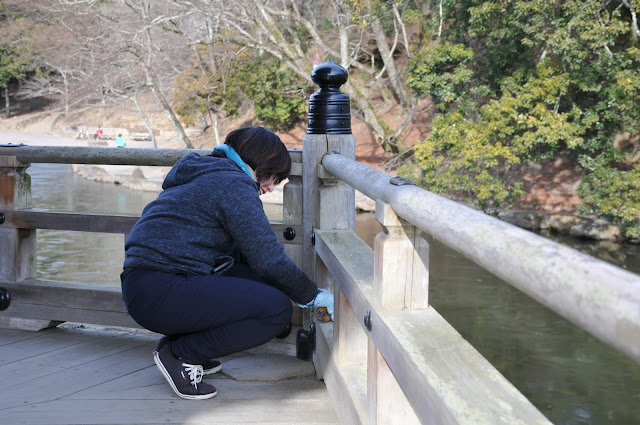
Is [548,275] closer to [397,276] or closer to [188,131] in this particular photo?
[397,276]

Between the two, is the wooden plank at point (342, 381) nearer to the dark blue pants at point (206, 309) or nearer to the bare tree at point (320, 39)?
the dark blue pants at point (206, 309)

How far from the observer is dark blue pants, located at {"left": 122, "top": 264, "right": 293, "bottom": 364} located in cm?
252

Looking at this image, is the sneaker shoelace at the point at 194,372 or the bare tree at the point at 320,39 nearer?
the sneaker shoelace at the point at 194,372

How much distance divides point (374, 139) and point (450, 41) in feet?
24.7

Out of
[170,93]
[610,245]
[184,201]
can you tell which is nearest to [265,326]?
[184,201]

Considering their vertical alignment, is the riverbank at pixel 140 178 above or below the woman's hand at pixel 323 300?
below

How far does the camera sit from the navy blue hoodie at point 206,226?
8.18 feet

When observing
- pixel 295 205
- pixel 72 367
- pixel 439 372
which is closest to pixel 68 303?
pixel 72 367

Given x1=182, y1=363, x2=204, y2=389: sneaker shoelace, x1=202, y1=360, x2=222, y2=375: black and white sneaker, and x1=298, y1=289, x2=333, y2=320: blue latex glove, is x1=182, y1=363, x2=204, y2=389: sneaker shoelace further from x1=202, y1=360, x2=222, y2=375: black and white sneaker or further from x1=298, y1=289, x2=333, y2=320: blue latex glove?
x1=298, y1=289, x2=333, y2=320: blue latex glove

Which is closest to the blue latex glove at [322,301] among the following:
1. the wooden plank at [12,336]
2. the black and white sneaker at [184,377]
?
the black and white sneaker at [184,377]

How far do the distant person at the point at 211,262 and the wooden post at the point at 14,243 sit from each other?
4.19 ft

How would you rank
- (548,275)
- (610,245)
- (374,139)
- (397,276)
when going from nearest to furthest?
(548,275), (397,276), (610,245), (374,139)

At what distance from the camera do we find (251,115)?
26641 mm

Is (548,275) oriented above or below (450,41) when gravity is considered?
below
